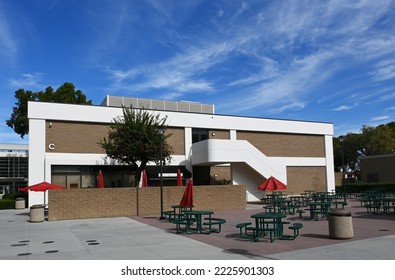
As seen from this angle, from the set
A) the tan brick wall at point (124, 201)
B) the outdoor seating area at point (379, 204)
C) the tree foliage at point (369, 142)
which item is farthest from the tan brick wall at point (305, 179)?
the tree foliage at point (369, 142)

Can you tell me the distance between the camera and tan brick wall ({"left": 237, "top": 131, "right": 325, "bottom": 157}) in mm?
40406

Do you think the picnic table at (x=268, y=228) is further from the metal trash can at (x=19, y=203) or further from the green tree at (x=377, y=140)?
the green tree at (x=377, y=140)

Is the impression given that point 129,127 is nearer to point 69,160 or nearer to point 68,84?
point 69,160

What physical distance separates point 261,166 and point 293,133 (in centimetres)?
945

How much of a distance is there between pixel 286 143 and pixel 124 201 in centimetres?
2436

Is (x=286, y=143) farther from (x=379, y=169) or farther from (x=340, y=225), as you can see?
(x=340, y=225)

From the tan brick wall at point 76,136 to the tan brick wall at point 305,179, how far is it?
20052 millimetres

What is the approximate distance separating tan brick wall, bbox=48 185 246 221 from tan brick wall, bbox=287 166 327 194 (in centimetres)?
1669

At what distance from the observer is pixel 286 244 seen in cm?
1141

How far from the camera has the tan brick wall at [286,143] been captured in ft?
133

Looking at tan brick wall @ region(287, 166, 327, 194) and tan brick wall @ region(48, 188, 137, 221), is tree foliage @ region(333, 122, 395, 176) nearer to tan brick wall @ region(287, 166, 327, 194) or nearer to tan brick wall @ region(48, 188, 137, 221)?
tan brick wall @ region(287, 166, 327, 194)

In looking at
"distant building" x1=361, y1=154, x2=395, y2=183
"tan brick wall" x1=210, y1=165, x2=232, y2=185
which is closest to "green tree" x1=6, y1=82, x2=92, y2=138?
"tan brick wall" x1=210, y1=165, x2=232, y2=185

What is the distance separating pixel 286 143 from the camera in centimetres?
4231

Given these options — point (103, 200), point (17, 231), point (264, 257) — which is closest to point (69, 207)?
point (103, 200)
